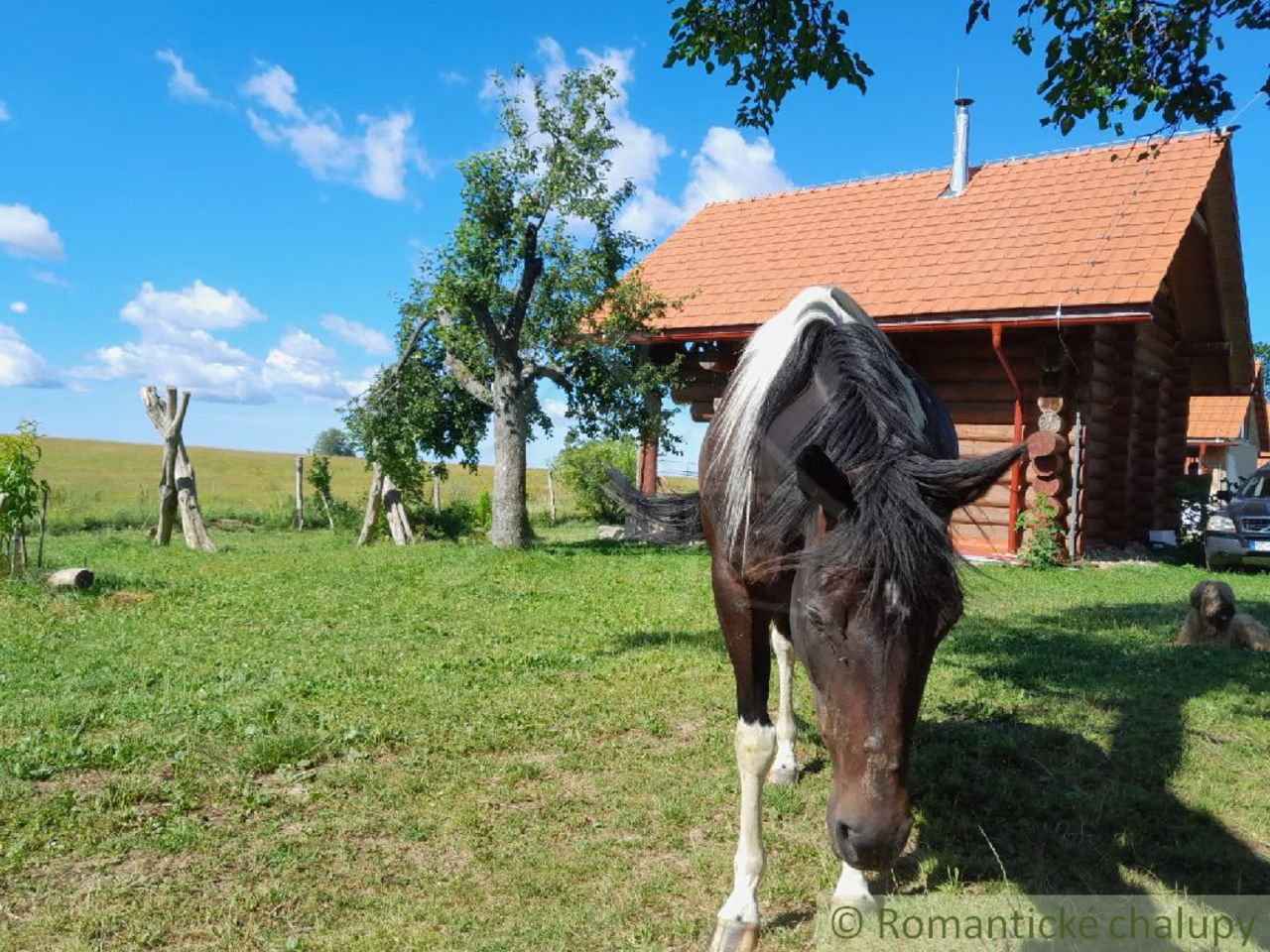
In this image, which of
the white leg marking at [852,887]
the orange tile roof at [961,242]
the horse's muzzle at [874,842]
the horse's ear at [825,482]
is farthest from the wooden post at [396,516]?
the horse's muzzle at [874,842]

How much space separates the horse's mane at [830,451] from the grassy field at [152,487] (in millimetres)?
12194

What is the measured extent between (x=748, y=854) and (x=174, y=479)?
13.2 m

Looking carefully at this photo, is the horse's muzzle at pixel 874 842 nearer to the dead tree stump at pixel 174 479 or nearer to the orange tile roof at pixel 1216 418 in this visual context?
the dead tree stump at pixel 174 479

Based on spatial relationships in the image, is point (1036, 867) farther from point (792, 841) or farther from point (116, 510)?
point (116, 510)

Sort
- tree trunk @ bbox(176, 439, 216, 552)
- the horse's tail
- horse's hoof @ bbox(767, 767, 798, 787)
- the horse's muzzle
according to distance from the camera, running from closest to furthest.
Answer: the horse's muzzle
horse's hoof @ bbox(767, 767, 798, 787)
the horse's tail
tree trunk @ bbox(176, 439, 216, 552)

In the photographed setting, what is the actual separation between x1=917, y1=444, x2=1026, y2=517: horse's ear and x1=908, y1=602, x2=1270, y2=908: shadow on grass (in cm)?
180

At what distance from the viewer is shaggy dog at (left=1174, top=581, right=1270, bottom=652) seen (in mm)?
7254

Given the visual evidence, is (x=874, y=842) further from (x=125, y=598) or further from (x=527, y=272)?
(x=527, y=272)

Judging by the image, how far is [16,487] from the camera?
9062mm

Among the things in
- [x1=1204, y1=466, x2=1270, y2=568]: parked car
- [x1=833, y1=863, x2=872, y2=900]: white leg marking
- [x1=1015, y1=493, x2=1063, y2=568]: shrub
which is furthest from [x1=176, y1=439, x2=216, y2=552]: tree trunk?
[x1=1204, y1=466, x2=1270, y2=568]: parked car

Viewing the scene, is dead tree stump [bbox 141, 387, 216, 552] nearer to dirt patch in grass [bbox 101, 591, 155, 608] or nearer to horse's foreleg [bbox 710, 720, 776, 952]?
dirt patch in grass [bbox 101, 591, 155, 608]

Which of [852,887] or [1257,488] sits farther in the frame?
[1257,488]

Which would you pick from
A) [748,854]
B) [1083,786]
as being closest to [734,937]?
[748,854]

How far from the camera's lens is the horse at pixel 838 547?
227 centimetres
